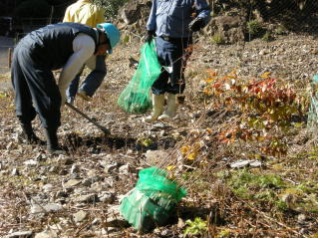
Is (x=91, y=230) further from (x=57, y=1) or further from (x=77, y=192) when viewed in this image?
(x=57, y=1)

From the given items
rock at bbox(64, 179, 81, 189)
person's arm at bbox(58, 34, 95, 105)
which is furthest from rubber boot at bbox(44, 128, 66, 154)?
rock at bbox(64, 179, 81, 189)

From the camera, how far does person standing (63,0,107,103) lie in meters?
6.27

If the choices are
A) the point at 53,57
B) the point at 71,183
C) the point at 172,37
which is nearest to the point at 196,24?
the point at 172,37

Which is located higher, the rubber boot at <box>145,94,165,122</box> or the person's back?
the person's back

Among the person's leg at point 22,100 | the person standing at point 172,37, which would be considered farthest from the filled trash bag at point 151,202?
the person standing at point 172,37

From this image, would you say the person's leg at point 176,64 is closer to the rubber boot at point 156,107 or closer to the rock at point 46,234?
the rubber boot at point 156,107

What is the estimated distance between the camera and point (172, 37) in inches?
232

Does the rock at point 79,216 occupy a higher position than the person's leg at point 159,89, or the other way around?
the person's leg at point 159,89

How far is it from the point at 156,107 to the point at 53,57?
65.1 inches

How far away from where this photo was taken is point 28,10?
2153 centimetres

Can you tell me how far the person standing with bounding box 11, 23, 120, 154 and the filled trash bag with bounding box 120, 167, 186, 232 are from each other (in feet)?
5.80

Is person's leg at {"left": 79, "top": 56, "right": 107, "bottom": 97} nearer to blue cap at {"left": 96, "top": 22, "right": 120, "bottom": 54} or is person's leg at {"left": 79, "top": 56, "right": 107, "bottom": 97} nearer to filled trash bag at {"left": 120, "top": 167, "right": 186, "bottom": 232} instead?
blue cap at {"left": 96, "top": 22, "right": 120, "bottom": 54}

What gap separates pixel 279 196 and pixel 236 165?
2.41 feet

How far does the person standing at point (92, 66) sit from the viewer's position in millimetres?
6270
